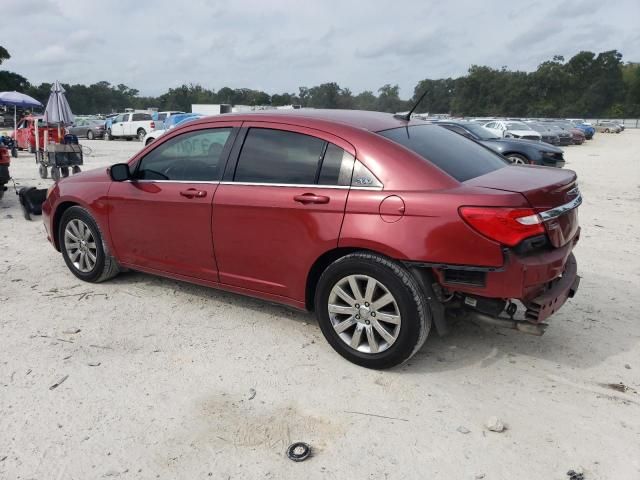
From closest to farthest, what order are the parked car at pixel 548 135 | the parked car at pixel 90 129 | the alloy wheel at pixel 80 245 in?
the alloy wheel at pixel 80 245 < the parked car at pixel 548 135 < the parked car at pixel 90 129

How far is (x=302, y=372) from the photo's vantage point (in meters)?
3.45

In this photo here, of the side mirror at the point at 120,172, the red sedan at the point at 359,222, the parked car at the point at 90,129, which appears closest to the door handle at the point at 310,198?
the red sedan at the point at 359,222

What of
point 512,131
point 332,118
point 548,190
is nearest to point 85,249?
point 332,118

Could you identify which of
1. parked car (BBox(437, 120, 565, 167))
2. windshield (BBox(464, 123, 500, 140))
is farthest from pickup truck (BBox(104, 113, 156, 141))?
parked car (BBox(437, 120, 565, 167))

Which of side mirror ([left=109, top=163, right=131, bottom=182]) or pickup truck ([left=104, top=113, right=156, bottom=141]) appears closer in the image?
side mirror ([left=109, top=163, right=131, bottom=182])

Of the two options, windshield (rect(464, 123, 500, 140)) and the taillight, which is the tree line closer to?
windshield (rect(464, 123, 500, 140))

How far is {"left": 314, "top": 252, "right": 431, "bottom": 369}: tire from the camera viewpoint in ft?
10.5

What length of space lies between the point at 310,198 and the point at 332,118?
2.23 feet

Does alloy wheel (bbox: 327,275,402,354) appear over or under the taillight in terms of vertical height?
under

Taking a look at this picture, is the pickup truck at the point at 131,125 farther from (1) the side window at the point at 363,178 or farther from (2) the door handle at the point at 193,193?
(1) the side window at the point at 363,178

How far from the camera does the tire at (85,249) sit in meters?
4.87

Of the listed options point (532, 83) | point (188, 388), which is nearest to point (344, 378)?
point (188, 388)

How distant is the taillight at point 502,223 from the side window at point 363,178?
0.62 metres

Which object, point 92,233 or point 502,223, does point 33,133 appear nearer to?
point 92,233
